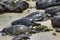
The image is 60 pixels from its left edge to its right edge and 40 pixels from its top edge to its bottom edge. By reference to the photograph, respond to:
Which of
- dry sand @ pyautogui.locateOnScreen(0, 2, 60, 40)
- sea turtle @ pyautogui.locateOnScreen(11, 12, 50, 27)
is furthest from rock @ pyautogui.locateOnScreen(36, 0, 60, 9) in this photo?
sea turtle @ pyautogui.locateOnScreen(11, 12, 50, 27)

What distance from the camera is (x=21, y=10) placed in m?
7.39

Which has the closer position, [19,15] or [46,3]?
[19,15]

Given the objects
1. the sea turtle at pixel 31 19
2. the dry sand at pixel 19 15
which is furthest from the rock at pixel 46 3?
the sea turtle at pixel 31 19

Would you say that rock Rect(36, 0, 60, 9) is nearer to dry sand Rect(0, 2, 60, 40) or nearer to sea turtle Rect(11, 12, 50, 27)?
dry sand Rect(0, 2, 60, 40)

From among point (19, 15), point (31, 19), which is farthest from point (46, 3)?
point (31, 19)

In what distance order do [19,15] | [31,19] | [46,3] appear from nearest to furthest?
[31,19] < [19,15] < [46,3]

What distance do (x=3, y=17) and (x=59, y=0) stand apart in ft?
6.61

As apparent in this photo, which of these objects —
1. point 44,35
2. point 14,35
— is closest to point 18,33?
point 14,35

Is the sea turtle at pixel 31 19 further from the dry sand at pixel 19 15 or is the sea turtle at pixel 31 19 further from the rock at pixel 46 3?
the rock at pixel 46 3

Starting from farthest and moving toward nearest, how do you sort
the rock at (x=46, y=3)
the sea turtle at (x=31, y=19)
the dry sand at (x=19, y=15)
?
the rock at (x=46, y=3)
the sea turtle at (x=31, y=19)
the dry sand at (x=19, y=15)

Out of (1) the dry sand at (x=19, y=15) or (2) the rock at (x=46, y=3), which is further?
(2) the rock at (x=46, y=3)

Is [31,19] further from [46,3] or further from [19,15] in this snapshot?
[46,3]

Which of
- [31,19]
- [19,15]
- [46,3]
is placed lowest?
[31,19]

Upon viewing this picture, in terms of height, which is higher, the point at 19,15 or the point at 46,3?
the point at 46,3
